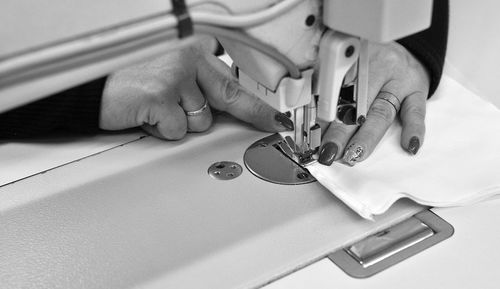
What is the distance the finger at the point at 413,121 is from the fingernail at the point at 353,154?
8 centimetres

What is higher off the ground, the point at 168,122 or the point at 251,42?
the point at 251,42

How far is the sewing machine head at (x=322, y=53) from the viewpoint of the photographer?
786 millimetres

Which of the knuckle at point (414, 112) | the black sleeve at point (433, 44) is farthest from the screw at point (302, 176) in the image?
the black sleeve at point (433, 44)

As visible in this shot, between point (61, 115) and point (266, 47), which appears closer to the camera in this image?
point (266, 47)

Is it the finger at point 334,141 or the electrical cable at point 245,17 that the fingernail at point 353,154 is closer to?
the finger at point 334,141

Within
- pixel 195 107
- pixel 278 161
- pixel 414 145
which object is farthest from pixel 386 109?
pixel 195 107

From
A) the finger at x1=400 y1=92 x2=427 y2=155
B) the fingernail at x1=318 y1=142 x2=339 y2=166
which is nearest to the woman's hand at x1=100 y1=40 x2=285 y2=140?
the fingernail at x1=318 y1=142 x2=339 y2=166

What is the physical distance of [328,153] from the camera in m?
1.04

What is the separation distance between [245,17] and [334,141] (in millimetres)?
370

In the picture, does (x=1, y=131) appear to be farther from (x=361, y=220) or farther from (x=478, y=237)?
(x=478, y=237)

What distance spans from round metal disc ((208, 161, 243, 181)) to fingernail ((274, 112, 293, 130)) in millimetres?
117

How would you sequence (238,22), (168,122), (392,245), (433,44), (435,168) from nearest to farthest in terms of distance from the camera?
(238,22)
(392,245)
(435,168)
(168,122)
(433,44)

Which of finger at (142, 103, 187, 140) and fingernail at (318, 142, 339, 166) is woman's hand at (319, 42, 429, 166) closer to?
fingernail at (318, 142, 339, 166)

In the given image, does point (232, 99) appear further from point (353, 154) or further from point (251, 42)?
point (251, 42)
